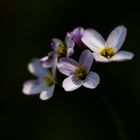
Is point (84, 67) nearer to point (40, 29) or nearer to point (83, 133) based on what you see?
point (83, 133)

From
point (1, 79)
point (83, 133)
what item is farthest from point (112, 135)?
point (1, 79)

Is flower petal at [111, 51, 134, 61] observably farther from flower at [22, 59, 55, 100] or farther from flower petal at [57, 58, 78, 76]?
flower at [22, 59, 55, 100]

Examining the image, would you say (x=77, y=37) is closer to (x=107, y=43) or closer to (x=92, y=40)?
(x=92, y=40)

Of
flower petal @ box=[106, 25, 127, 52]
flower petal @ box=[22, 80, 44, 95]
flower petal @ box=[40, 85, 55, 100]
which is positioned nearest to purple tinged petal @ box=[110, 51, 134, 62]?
flower petal @ box=[106, 25, 127, 52]

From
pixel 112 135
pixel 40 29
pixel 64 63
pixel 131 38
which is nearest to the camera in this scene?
pixel 64 63

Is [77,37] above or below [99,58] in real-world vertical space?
above

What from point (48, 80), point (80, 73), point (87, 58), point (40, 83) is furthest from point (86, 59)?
point (40, 83)
